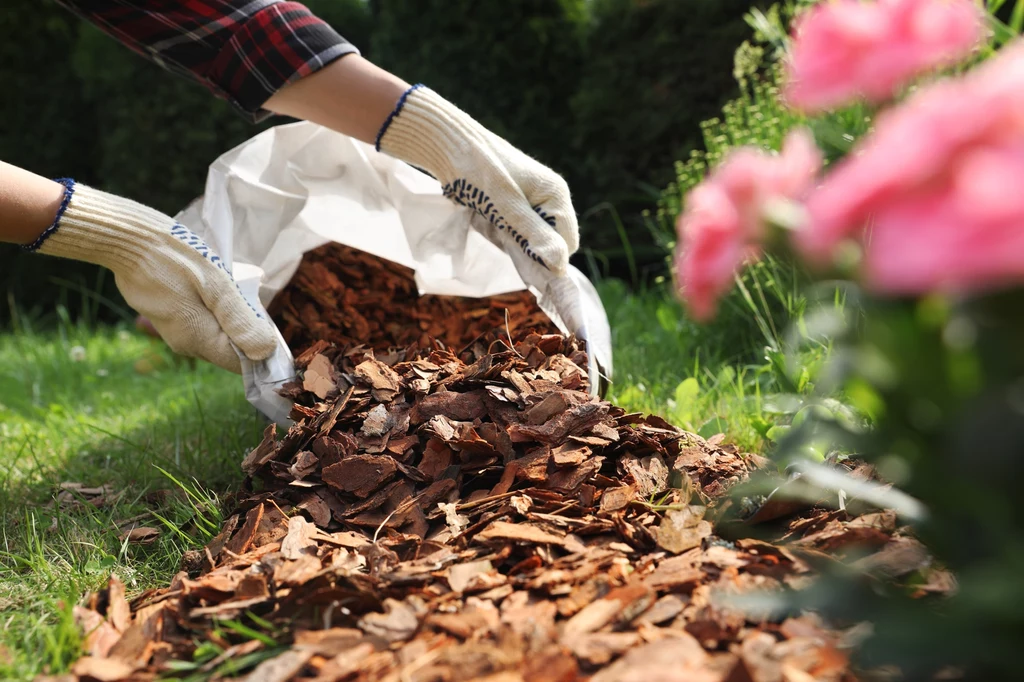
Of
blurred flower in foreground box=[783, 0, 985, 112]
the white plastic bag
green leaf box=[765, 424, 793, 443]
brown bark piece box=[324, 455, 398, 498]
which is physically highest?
blurred flower in foreground box=[783, 0, 985, 112]

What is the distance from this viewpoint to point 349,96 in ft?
6.19

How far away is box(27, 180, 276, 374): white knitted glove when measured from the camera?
64.1 inches

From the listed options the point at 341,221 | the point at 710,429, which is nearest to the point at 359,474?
the point at 710,429

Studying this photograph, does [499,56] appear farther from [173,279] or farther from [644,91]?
[173,279]

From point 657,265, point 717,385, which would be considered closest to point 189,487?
point 717,385

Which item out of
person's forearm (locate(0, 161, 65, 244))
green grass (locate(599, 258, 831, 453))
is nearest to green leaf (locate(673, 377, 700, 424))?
green grass (locate(599, 258, 831, 453))

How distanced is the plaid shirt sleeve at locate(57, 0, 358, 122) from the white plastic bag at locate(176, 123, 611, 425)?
0.19 metres

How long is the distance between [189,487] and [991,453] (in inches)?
57.6

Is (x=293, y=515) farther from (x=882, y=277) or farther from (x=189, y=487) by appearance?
(x=882, y=277)

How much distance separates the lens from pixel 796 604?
27.9 inches

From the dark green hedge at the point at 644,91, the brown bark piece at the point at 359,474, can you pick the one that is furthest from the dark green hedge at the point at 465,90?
the brown bark piece at the point at 359,474

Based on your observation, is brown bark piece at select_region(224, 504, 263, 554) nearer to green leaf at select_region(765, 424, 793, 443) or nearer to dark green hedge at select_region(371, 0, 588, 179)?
green leaf at select_region(765, 424, 793, 443)

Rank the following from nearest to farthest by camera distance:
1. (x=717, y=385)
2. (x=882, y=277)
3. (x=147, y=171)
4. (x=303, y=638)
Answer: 1. (x=882, y=277)
2. (x=303, y=638)
3. (x=717, y=385)
4. (x=147, y=171)

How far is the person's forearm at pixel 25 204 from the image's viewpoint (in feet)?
4.93
